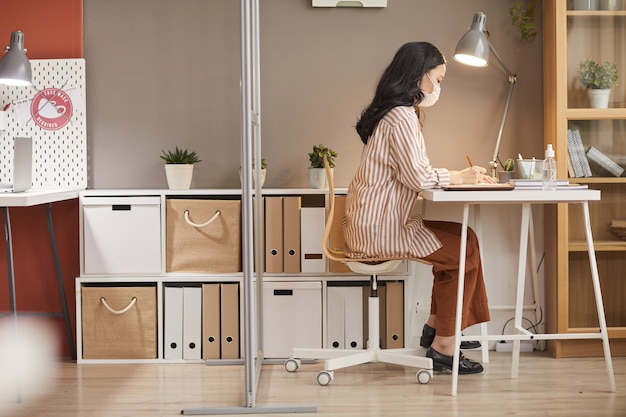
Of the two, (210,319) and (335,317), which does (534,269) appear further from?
(210,319)

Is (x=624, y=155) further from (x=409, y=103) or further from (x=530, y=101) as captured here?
(x=409, y=103)

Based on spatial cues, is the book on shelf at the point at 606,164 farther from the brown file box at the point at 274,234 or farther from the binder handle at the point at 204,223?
the binder handle at the point at 204,223

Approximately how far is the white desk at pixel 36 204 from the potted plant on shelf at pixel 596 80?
2524 millimetres

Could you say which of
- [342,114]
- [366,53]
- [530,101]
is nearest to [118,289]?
[342,114]

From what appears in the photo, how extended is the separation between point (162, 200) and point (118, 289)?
48 cm

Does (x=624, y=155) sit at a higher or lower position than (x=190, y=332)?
higher

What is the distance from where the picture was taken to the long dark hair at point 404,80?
358 centimetres

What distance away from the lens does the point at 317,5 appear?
13.7 ft

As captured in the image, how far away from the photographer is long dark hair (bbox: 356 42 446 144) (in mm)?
3576

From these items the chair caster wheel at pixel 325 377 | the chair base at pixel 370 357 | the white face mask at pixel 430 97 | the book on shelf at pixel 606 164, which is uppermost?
the white face mask at pixel 430 97

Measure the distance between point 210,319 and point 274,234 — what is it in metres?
0.51

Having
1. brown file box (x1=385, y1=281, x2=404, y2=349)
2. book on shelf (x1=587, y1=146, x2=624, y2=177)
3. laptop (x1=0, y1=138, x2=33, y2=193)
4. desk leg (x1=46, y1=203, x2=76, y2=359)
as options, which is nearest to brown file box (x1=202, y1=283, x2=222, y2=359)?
desk leg (x1=46, y1=203, x2=76, y2=359)

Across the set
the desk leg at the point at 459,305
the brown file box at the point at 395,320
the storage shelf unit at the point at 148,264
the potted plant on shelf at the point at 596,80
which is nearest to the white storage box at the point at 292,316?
the storage shelf unit at the point at 148,264

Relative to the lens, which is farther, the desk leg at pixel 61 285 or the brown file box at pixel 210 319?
the desk leg at pixel 61 285
